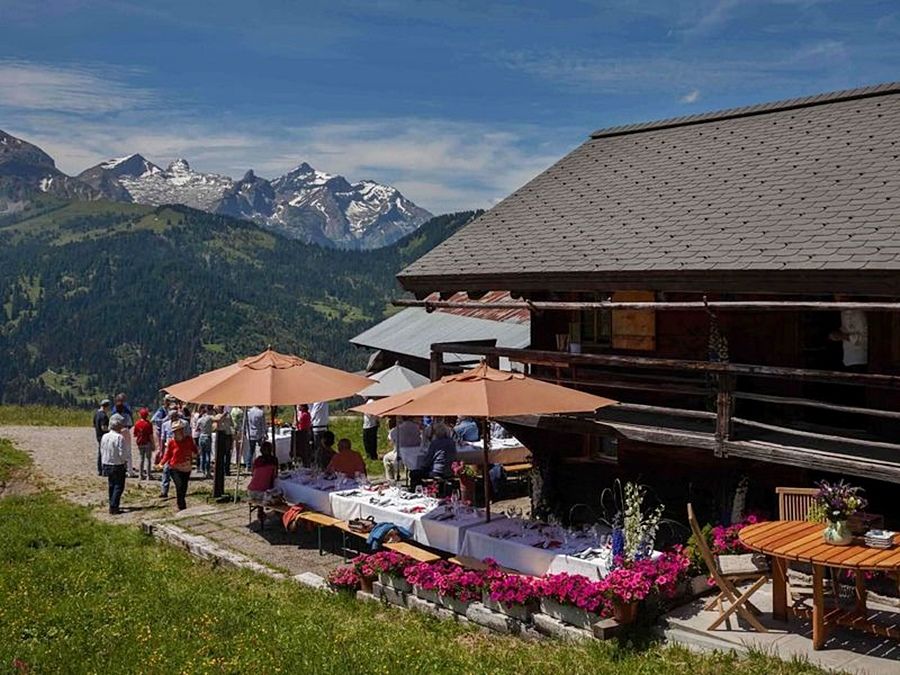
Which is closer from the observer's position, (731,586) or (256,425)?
(731,586)

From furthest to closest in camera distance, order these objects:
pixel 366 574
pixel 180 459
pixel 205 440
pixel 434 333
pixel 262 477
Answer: pixel 434 333 → pixel 205 440 → pixel 180 459 → pixel 262 477 → pixel 366 574

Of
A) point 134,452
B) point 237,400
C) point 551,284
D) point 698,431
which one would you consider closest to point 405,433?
A: point 237,400

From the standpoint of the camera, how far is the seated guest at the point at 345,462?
14.9 meters

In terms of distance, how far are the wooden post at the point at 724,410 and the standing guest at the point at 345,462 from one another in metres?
6.34

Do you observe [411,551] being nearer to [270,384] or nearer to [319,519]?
[319,519]

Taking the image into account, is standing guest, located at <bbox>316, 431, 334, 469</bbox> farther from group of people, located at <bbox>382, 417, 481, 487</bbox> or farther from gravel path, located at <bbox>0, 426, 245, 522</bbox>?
gravel path, located at <bbox>0, 426, 245, 522</bbox>

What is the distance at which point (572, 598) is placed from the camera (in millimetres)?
9039

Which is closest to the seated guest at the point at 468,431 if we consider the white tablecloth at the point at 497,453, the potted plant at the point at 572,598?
the white tablecloth at the point at 497,453

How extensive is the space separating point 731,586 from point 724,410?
102 inches

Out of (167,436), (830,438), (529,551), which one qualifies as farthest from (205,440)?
(830,438)

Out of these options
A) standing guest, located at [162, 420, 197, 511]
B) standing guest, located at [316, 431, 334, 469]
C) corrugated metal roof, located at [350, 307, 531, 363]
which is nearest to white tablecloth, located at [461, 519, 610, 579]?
standing guest, located at [316, 431, 334, 469]

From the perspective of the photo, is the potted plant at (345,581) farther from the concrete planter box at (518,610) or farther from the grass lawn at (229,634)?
the concrete planter box at (518,610)

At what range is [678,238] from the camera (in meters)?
12.2

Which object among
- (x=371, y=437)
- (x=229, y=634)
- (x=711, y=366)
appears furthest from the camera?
(x=371, y=437)
